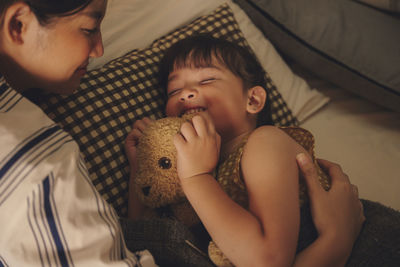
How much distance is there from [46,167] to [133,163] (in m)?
0.39

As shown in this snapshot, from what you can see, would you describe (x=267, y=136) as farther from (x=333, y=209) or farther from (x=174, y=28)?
(x=174, y=28)

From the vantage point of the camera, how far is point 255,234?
0.66 m

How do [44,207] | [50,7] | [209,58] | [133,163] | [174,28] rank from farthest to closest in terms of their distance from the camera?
[174,28] < [209,58] < [133,163] < [50,7] < [44,207]

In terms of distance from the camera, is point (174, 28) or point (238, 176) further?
point (174, 28)

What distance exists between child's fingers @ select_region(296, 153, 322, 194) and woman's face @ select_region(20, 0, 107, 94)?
512 mm

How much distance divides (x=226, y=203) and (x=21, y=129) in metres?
0.40

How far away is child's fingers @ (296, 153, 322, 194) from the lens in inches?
31.1

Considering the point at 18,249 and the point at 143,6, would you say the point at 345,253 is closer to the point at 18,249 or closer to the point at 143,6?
the point at 18,249

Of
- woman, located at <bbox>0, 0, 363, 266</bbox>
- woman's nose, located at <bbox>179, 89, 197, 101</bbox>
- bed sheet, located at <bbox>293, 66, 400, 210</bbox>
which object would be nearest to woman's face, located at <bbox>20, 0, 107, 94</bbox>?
woman, located at <bbox>0, 0, 363, 266</bbox>

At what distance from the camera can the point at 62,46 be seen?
0.68 metres

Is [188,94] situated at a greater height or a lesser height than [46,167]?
lesser

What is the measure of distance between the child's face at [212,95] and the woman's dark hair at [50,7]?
0.36m

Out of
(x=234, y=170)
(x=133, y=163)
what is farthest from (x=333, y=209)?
(x=133, y=163)

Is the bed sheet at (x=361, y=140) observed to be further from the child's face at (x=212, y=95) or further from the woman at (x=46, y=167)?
the woman at (x=46, y=167)
